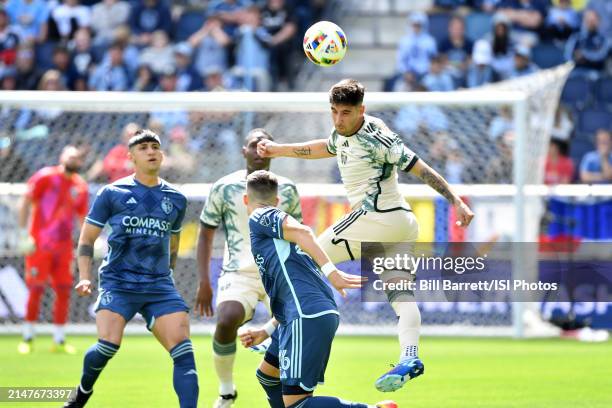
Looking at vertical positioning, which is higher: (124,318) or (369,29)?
(369,29)

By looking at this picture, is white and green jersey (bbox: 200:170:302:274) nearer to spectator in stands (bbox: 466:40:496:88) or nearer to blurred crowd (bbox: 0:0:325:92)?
blurred crowd (bbox: 0:0:325:92)

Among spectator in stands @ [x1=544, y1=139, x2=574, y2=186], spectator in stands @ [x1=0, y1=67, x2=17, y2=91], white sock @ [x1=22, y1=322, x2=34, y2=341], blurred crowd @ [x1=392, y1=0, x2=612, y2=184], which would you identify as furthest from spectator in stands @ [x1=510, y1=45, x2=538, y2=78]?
white sock @ [x1=22, y1=322, x2=34, y2=341]

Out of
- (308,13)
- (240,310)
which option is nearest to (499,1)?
(308,13)

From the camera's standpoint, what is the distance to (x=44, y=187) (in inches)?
613

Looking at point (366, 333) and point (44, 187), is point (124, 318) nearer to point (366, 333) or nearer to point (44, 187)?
point (44, 187)

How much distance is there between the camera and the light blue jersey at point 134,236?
9.29 metres

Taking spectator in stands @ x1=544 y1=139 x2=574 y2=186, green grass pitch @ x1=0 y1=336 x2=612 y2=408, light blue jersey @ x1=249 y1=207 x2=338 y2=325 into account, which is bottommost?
green grass pitch @ x1=0 y1=336 x2=612 y2=408

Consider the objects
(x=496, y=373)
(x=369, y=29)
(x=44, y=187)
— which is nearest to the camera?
(x=496, y=373)

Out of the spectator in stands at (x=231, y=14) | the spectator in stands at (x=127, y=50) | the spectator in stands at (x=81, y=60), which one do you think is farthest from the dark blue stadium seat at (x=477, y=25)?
the spectator in stands at (x=81, y=60)

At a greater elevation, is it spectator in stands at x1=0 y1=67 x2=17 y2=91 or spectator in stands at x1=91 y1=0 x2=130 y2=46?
spectator in stands at x1=91 y1=0 x2=130 y2=46

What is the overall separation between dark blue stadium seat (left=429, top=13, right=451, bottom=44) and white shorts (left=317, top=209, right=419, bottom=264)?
13810mm

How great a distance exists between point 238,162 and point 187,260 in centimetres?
160

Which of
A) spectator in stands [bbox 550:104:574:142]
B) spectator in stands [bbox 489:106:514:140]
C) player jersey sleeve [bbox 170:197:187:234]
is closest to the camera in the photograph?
player jersey sleeve [bbox 170:197:187:234]

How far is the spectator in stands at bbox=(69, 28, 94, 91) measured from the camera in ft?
71.1
